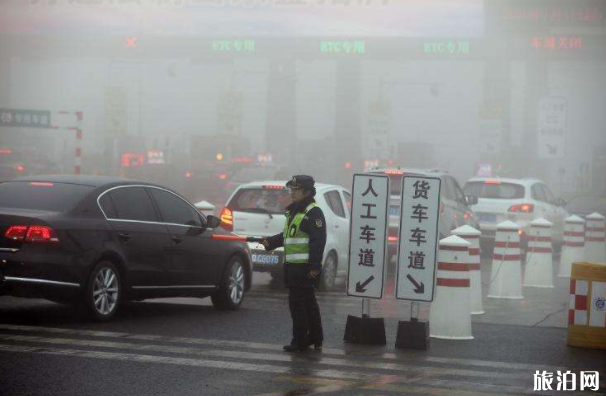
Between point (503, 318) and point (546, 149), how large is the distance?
2547 cm

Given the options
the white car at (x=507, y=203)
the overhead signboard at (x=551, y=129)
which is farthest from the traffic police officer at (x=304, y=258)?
the overhead signboard at (x=551, y=129)

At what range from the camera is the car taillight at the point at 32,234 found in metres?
12.1

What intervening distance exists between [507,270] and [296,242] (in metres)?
6.85

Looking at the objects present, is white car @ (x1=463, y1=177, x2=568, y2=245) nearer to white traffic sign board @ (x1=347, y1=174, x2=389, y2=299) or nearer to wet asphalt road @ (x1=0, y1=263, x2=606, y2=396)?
wet asphalt road @ (x1=0, y1=263, x2=606, y2=396)

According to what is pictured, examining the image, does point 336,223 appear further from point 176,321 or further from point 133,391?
point 133,391

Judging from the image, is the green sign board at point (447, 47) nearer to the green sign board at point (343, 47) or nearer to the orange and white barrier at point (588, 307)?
the green sign board at point (343, 47)

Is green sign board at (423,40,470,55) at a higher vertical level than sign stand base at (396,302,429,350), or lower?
higher

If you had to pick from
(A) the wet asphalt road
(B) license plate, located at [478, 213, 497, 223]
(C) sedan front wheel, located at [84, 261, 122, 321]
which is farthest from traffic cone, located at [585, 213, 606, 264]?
(C) sedan front wheel, located at [84, 261, 122, 321]

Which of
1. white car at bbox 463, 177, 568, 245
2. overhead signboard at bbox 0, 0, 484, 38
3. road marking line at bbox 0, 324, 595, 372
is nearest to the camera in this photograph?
road marking line at bbox 0, 324, 595, 372

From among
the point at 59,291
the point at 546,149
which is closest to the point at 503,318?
the point at 59,291

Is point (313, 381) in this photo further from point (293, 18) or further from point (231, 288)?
point (293, 18)

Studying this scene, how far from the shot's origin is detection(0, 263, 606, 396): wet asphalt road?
9.09m

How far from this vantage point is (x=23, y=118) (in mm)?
35250

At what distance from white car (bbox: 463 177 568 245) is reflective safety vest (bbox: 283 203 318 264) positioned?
15.1 meters
